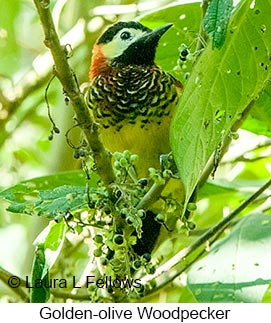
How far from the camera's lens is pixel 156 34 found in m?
1.27

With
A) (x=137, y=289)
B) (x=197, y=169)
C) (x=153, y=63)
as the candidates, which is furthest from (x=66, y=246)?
(x=197, y=169)

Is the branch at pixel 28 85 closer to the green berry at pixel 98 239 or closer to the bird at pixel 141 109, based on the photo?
the bird at pixel 141 109

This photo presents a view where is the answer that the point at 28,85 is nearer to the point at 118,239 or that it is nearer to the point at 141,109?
the point at 141,109

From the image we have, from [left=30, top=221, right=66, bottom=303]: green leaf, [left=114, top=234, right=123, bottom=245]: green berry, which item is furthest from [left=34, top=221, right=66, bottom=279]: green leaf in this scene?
[left=114, top=234, right=123, bottom=245]: green berry

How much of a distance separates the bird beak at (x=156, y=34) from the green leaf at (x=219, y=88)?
1.13 feet

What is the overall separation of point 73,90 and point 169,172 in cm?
17

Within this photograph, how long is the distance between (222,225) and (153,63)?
1.17 feet

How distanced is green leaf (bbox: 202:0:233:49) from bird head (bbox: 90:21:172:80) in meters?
0.66

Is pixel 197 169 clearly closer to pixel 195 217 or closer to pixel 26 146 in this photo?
pixel 195 217

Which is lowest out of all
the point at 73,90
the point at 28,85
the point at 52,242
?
the point at 52,242

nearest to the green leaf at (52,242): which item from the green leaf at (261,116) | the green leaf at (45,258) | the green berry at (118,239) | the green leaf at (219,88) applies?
the green leaf at (45,258)

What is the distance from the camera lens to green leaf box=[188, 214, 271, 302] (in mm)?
1034

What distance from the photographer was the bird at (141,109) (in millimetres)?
1279
